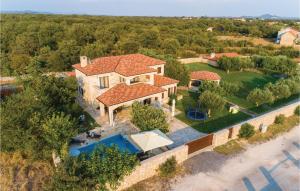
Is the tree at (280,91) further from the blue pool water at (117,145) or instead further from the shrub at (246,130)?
the blue pool water at (117,145)

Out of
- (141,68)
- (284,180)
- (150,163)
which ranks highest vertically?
(141,68)

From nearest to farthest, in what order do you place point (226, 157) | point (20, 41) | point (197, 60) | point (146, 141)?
1. point (146, 141)
2. point (226, 157)
3. point (20, 41)
4. point (197, 60)

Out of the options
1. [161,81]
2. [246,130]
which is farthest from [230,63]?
[246,130]

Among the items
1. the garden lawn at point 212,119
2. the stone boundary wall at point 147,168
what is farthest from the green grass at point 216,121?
the stone boundary wall at point 147,168

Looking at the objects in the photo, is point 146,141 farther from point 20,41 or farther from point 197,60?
point 20,41

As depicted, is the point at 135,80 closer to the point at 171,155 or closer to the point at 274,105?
the point at 171,155

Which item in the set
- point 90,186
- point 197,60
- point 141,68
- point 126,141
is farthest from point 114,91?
point 197,60
